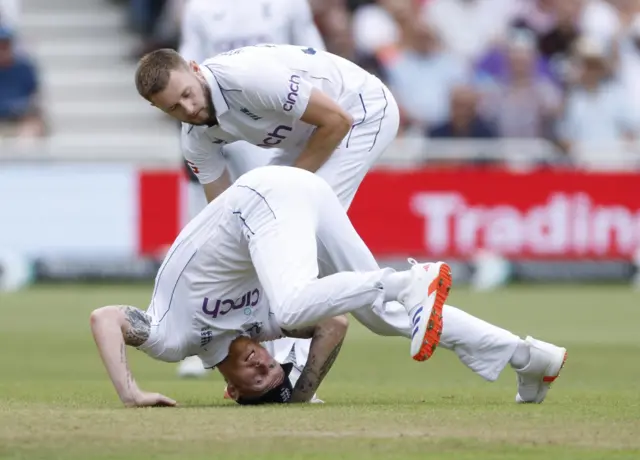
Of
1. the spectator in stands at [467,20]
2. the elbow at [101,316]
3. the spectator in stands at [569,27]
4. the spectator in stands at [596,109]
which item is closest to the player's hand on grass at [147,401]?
the elbow at [101,316]

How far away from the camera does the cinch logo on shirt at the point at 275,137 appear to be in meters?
7.45

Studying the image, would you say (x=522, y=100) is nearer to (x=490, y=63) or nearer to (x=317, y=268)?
(x=490, y=63)

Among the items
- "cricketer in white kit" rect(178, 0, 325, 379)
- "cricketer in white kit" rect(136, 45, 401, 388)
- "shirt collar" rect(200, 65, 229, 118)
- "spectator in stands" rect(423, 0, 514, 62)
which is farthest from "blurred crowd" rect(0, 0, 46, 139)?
"shirt collar" rect(200, 65, 229, 118)

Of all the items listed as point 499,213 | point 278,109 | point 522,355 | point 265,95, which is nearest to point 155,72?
point 265,95

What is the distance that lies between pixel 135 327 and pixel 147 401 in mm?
317

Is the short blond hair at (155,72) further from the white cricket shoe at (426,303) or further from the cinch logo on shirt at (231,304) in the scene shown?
the white cricket shoe at (426,303)

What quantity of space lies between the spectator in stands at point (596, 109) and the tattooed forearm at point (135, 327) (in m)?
10.6

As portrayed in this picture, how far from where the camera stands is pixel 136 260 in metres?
16.0

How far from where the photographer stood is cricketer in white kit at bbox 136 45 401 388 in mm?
6918

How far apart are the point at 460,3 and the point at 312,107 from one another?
12.0m

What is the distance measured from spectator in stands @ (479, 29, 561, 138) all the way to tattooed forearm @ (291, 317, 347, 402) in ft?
33.0

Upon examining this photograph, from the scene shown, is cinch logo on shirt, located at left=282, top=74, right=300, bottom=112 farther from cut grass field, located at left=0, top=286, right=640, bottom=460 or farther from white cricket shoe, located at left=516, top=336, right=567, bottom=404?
white cricket shoe, located at left=516, top=336, right=567, bottom=404

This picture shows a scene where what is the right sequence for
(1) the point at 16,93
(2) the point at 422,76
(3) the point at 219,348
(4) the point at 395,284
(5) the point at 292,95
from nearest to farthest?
1. (4) the point at 395,284
2. (3) the point at 219,348
3. (5) the point at 292,95
4. (1) the point at 16,93
5. (2) the point at 422,76

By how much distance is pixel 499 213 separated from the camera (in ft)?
51.9
